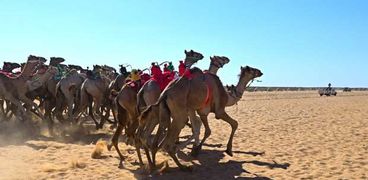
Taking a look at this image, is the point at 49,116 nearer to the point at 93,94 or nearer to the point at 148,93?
the point at 93,94

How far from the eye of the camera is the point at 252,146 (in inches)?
488

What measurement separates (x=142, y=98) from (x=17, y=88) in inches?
285

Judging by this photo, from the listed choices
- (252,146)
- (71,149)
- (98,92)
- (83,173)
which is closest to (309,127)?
(252,146)

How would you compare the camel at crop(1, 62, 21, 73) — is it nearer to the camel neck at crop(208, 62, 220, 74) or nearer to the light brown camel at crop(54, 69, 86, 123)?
the light brown camel at crop(54, 69, 86, 123)

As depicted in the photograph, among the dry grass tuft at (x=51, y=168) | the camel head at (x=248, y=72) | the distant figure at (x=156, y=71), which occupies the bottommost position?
the dry grass tuft at (x=51, y=168)

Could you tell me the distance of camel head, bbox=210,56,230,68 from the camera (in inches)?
488

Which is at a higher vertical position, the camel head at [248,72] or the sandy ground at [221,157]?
the camel head at [248,72]

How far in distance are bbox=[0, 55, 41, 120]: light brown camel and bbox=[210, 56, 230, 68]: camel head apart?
6801 mm

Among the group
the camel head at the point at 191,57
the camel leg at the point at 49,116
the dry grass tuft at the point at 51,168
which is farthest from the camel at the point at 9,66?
the dry grass tuft at the point at 51,168

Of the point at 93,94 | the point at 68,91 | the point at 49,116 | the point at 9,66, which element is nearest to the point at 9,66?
the point at 9,66

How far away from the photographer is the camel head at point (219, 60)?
12.4m

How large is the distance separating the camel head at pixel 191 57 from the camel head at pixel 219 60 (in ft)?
2.08

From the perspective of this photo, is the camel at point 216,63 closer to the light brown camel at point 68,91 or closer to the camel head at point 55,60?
the light brown camel at point 68,91

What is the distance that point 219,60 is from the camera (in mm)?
12430
